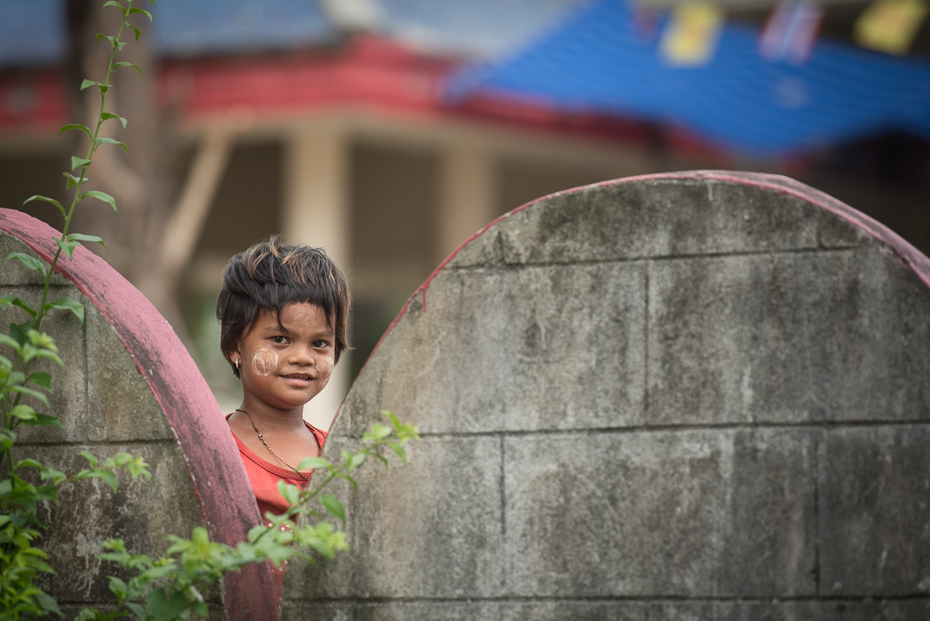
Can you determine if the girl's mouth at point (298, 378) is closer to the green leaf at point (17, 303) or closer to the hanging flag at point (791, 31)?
the green leaf at point (17, 303)

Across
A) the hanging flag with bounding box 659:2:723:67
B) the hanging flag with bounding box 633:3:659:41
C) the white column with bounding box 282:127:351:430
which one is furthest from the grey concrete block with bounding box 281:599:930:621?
the white column with bounding box 282:127:351:430

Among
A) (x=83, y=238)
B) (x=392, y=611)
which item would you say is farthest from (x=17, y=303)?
(x=392, y=611)

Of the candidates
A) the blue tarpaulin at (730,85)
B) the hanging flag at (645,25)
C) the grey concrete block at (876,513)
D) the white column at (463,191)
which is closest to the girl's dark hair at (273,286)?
the grey concrete block at (876,513)

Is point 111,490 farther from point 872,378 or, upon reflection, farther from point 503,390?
point 872,378

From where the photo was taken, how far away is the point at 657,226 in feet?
6.29

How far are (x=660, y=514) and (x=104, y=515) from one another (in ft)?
3.52

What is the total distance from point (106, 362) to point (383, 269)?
906 cm

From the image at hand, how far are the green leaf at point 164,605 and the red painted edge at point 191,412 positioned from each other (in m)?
0.19

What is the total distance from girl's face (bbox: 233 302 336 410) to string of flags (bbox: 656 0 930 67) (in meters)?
4.56

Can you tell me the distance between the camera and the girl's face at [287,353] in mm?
2354

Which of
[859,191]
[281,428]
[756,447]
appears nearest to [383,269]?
[859,191]

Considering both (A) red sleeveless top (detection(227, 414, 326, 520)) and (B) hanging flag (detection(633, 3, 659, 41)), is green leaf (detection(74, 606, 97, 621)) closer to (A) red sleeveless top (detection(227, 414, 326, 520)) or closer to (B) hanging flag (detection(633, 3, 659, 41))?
(A) red sleeveless top (detection(227, 414, 326, 520))

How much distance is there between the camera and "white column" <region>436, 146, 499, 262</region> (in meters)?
9.79

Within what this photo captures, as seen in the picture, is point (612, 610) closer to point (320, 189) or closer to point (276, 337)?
point (276, 337)
